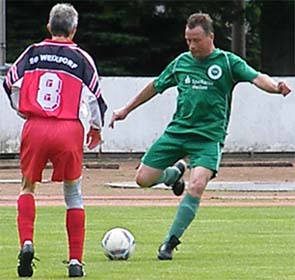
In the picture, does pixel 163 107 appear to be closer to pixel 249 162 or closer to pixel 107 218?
pixel 249 162

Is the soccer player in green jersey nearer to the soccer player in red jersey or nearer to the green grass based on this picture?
the green grass

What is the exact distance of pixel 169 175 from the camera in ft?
37.9

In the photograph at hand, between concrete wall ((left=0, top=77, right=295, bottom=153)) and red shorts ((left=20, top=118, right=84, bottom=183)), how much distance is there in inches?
799

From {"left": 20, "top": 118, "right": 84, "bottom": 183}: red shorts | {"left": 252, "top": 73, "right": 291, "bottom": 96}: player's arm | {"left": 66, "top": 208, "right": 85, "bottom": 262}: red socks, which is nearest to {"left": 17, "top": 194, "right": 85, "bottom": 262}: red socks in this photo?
{"left": 66, "top": 208, "right": 85, "bottom": 262}: red socks

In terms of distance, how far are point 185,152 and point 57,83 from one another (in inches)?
75.9

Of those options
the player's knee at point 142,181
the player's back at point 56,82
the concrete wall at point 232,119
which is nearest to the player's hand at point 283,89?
the player's knee at point 142,181

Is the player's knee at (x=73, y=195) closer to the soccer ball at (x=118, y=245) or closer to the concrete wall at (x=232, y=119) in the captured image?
the soccer ball at (x=118, y=245)

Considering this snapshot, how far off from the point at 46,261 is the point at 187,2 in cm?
2915

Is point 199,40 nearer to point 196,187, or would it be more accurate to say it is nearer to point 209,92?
point 209,92

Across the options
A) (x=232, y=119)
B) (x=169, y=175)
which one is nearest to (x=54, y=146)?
(x=169, y=175)

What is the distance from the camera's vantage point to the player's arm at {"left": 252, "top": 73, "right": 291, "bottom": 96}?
10477mm

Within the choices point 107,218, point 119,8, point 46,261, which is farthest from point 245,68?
point 119,8

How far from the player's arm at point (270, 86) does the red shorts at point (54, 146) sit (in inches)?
68.7

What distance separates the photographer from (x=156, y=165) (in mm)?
11320
